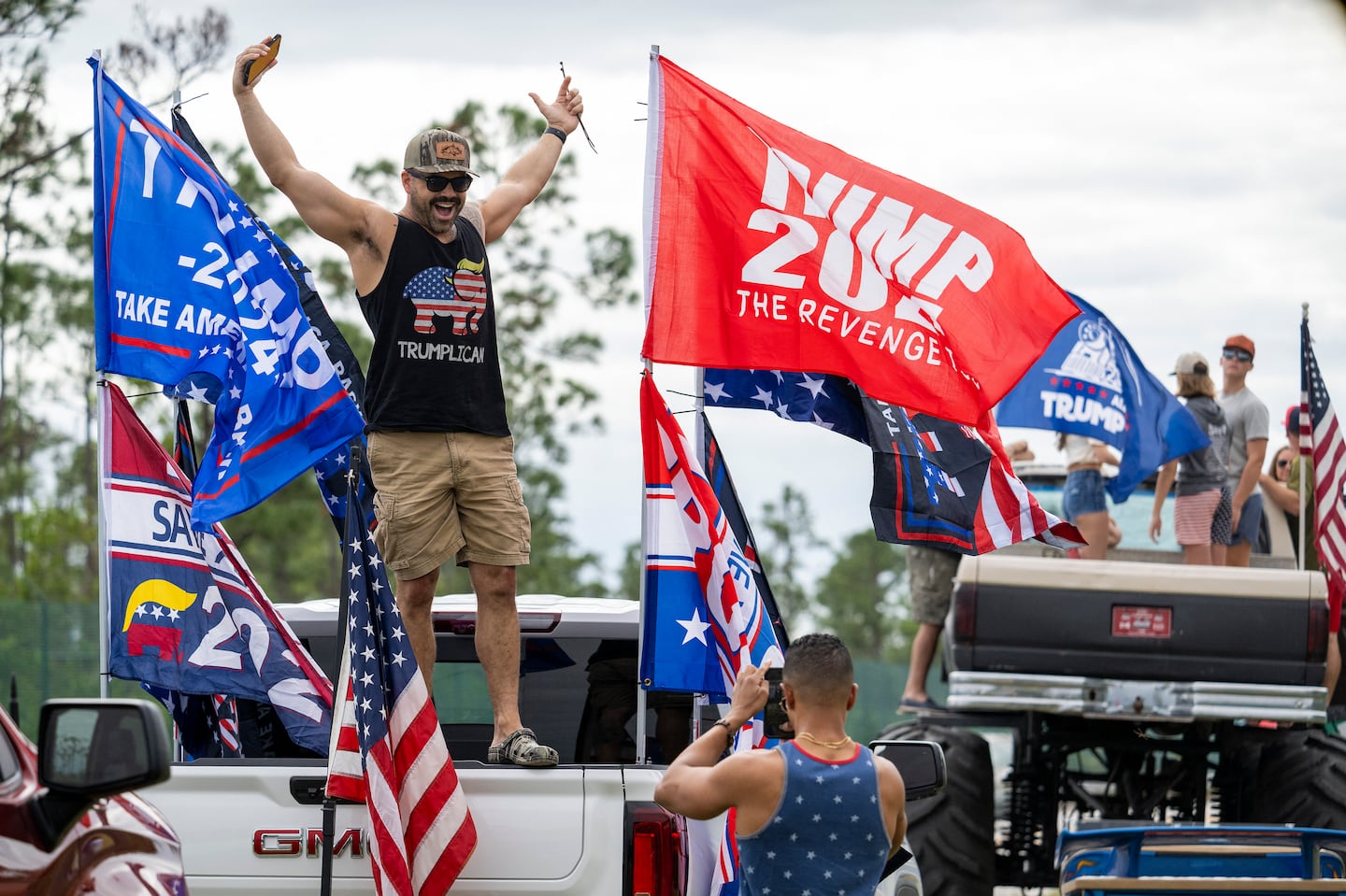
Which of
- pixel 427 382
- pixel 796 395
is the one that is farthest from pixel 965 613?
pixel 427 382

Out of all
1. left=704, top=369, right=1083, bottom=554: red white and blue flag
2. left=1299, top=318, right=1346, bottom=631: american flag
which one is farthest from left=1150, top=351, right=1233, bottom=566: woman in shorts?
left=704, top=369, right=1083, bottom=554: red white and blue flag

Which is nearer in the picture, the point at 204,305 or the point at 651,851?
the point at 651,851

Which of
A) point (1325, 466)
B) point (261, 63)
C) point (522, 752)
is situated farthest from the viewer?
point (1325, 466)

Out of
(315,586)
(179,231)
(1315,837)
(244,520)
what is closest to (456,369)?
(179,231)

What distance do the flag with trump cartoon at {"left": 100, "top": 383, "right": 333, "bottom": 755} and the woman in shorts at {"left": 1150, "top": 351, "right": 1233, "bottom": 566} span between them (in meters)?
5.60

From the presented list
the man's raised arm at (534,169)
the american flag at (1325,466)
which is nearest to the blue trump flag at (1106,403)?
the american flag at (1325,466)

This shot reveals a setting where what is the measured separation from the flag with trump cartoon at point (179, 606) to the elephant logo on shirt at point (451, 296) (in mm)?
1272

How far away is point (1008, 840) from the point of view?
32.3 ft

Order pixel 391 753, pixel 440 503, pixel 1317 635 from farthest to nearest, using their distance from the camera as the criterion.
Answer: pixel 1317 635
pixel 440 503
pixel 391 753

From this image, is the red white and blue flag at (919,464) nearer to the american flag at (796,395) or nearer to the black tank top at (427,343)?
the american flag at (796,395)

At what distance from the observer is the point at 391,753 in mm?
5422

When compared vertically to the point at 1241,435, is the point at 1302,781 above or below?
below

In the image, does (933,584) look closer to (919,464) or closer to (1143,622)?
(1143,622)

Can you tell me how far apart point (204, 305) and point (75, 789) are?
11.9 feet
